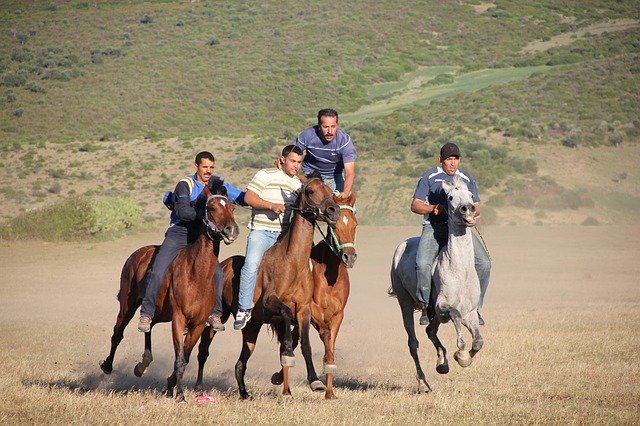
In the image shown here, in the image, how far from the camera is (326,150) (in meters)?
13.1

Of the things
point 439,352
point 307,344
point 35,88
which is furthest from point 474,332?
point 35,88

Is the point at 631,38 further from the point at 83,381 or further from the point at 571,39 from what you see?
the point at 83,381

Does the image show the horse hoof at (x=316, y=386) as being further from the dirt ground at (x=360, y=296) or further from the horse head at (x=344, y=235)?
the dirt ground at (x=360, y=296)

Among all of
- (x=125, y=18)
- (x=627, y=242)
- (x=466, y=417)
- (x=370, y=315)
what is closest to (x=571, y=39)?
(x=125, y=18)

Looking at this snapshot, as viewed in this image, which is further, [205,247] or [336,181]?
[336,181]

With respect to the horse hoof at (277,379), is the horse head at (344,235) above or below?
above

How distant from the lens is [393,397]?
1192 cm

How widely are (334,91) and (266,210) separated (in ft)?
194

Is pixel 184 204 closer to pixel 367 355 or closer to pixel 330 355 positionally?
pixel 330 355

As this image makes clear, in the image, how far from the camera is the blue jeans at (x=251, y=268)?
11984 mm

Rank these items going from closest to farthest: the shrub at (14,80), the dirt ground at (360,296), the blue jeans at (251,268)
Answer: the blue jeans at (251,268), the dirt ground at (360,296), the shrub at (14,80)

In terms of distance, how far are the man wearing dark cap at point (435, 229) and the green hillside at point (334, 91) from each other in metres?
26.7

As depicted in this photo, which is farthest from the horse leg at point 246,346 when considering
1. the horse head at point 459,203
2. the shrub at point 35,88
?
the shrub at point 35,88

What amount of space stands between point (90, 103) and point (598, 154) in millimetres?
31722
